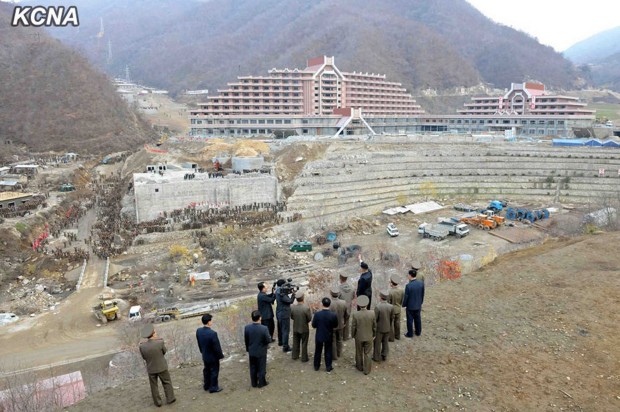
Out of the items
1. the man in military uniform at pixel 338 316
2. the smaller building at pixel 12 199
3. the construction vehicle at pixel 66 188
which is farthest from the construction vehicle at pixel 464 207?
the smaller building at pixel 12 199

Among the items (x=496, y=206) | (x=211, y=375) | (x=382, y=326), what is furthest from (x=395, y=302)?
(x=496, y=206)

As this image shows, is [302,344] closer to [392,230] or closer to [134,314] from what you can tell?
[134,314]

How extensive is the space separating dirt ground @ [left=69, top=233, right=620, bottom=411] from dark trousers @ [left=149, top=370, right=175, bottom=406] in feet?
0.59

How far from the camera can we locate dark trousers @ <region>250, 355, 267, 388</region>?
7477 millimetres

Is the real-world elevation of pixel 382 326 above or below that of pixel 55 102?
below

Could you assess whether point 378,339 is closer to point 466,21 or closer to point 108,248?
point 108,248

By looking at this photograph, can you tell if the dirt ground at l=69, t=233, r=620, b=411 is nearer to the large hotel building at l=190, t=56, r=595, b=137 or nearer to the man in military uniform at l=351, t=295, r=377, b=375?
the man in military uniform at l=351, t=295, r=377, b=375

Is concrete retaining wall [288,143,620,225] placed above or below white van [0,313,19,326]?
above

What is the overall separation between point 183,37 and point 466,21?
4086 inches

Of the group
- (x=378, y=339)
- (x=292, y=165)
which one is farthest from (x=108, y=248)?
(x=378, y=339)

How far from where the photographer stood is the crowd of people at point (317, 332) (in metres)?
7.20

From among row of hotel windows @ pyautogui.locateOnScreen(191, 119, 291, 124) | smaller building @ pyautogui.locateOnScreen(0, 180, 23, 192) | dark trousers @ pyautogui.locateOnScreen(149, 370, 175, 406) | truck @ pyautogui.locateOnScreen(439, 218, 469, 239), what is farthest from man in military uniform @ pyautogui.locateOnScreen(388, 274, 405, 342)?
row of hotel windows @ pyautogui.locateOnScreen(191, 119, 291, 124)

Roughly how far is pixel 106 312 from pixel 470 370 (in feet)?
54.0

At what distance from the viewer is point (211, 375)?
24.5ft
